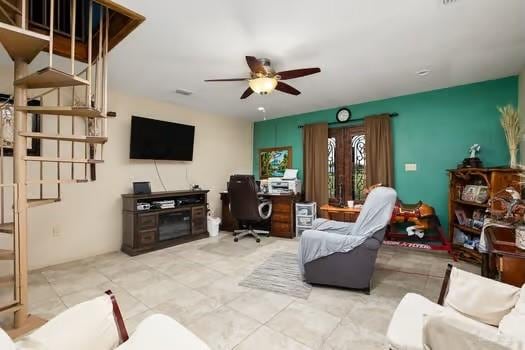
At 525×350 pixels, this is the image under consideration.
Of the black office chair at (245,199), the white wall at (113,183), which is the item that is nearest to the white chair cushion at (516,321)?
the black office chair at (245,199)

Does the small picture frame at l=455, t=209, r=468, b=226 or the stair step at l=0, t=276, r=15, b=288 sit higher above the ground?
the small picture frame at l=455, t=209, r=468, b=226

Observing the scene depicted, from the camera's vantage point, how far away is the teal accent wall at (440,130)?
3.28m

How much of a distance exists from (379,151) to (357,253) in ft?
7.67

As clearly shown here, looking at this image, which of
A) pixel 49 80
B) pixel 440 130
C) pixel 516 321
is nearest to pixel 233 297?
pixel 516 321

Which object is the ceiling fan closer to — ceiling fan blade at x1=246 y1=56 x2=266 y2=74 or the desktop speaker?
ceiling fan blade at x1=246 y1=56 x2=266 y2=74

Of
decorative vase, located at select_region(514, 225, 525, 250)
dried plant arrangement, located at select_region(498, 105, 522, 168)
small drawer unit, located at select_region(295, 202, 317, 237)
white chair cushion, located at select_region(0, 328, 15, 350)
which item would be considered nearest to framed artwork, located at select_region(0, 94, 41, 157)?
white chair cushion, located at select_region(0, 328, 15, 350)

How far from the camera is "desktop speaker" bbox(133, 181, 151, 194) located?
12.2ft

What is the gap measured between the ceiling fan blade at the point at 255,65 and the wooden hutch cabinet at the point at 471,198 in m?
2.75

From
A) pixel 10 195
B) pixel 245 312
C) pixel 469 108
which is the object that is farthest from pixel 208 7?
pixel 469 108

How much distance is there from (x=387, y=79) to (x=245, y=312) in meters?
3.24

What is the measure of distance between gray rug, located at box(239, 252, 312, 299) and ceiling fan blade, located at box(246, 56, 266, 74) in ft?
7.20

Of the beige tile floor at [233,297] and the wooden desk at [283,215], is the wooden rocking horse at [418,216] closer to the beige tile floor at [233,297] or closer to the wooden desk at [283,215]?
the beige tile floor at [233,297]

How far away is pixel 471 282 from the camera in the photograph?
1.31 m

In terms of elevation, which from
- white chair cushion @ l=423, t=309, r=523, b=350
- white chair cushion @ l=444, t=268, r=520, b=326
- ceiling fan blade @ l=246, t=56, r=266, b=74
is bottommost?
white chair cushion @ l=444, t=268, r=520, b=326
